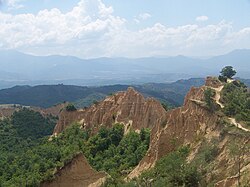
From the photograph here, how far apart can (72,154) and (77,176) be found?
2.29 m

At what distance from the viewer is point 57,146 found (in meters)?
48.3

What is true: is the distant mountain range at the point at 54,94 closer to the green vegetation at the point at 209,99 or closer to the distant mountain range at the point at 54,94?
the distant mountain range at the point at 54,94

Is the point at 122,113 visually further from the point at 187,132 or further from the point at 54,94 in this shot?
the point at 54,94

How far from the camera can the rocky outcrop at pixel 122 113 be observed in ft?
158

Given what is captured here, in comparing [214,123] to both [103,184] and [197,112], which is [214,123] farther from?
[103,184]

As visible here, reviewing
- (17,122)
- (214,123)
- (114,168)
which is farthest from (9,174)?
(17,122)

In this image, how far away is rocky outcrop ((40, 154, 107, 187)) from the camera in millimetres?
37031

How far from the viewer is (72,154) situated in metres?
39.3

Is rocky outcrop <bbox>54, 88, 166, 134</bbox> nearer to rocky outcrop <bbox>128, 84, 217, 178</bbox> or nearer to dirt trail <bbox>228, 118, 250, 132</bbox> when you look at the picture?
rocky outcrop <bbox>128, 84, 217, 178</bbox>

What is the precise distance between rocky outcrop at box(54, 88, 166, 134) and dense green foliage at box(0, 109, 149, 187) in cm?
168

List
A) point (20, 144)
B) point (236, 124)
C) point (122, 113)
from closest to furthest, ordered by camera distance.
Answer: point (236, 124), point (122, 113), point (20, 144)

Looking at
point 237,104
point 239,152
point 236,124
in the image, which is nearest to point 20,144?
point 237,104

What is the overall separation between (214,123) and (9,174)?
68.1 ft

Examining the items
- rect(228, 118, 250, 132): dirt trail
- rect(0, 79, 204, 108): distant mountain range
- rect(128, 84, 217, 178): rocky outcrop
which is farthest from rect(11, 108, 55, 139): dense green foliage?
rect(0, 79, 204, 108): distant mountain range
